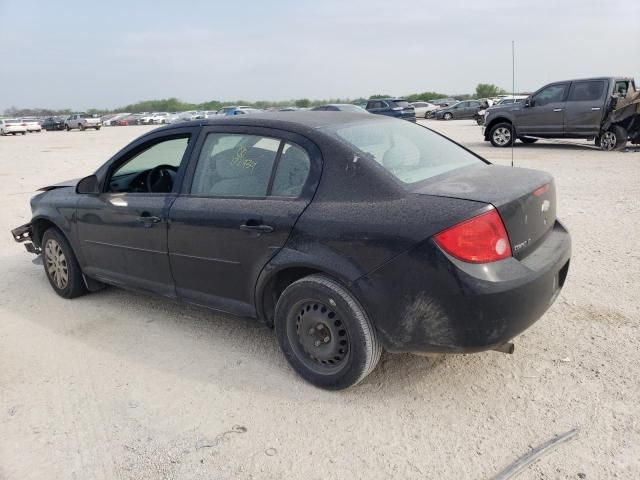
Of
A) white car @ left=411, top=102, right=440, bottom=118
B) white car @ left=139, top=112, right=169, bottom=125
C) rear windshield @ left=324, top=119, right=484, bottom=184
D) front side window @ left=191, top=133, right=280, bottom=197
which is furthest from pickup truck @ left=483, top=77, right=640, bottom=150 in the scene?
white car @ left=139, top=112, right=169, bottom=125

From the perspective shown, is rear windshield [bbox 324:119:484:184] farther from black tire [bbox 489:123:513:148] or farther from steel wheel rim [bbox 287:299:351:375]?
black tire [bbox 489:123:513:148]

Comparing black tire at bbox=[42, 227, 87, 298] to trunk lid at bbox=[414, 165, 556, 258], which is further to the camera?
black tire at bbox=[42, 227, 87, 298]

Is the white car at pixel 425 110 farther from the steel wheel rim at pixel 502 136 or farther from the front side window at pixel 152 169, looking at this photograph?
the front side window at pixel 152 169

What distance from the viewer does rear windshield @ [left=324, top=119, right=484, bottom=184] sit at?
3090mm

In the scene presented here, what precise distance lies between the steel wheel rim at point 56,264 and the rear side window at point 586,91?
1323 cm

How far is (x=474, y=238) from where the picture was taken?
8.55 feet

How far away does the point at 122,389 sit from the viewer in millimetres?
3281

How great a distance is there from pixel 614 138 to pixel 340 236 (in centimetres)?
1349

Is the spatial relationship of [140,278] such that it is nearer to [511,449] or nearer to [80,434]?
[80,434]

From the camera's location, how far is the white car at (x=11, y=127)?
3803 cm

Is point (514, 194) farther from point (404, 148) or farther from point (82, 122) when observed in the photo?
point (82, 122)

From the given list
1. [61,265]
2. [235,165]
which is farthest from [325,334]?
[61,265]

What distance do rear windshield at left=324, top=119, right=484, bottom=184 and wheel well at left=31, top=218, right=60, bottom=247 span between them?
304 cm

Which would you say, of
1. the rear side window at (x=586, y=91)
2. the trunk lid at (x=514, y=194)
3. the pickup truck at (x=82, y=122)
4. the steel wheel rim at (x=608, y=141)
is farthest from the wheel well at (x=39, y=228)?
the pickup truck at (x=82, y=122)
